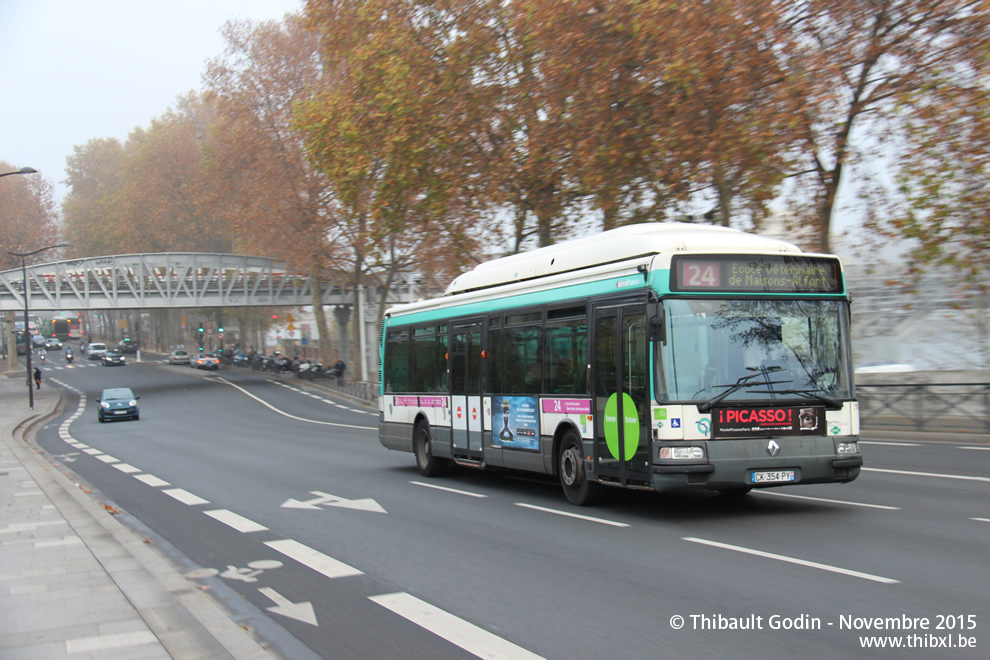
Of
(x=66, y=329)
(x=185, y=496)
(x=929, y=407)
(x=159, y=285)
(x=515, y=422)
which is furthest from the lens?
(x=66, y=329)

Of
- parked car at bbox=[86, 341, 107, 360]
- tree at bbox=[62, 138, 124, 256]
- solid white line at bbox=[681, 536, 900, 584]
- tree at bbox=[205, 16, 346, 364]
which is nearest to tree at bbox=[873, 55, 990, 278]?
solid white line at bbox=[681, 536, 900, 584]

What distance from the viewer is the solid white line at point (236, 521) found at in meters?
10.4

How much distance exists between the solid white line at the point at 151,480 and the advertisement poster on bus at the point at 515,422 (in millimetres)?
5766

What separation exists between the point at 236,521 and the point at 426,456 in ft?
17.6

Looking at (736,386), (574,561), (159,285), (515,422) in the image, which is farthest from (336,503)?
(159,285)

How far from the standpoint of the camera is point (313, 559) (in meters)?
8.56

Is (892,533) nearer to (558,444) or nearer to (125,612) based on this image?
(558,444)

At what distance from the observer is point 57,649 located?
17.9 feet

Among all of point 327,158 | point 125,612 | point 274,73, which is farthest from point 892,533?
point 274,73

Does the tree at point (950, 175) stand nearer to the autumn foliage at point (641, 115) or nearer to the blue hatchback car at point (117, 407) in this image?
the autumn foliage at point (641, 115)

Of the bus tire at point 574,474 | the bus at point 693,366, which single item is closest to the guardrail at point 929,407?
the bus at point 693,366

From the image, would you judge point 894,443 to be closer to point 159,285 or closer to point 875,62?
point 875,62

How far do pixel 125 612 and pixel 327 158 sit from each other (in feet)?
91.3

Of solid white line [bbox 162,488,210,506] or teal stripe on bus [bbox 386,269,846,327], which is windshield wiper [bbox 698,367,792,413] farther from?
solid white line [bbox 162,488,210,506]
